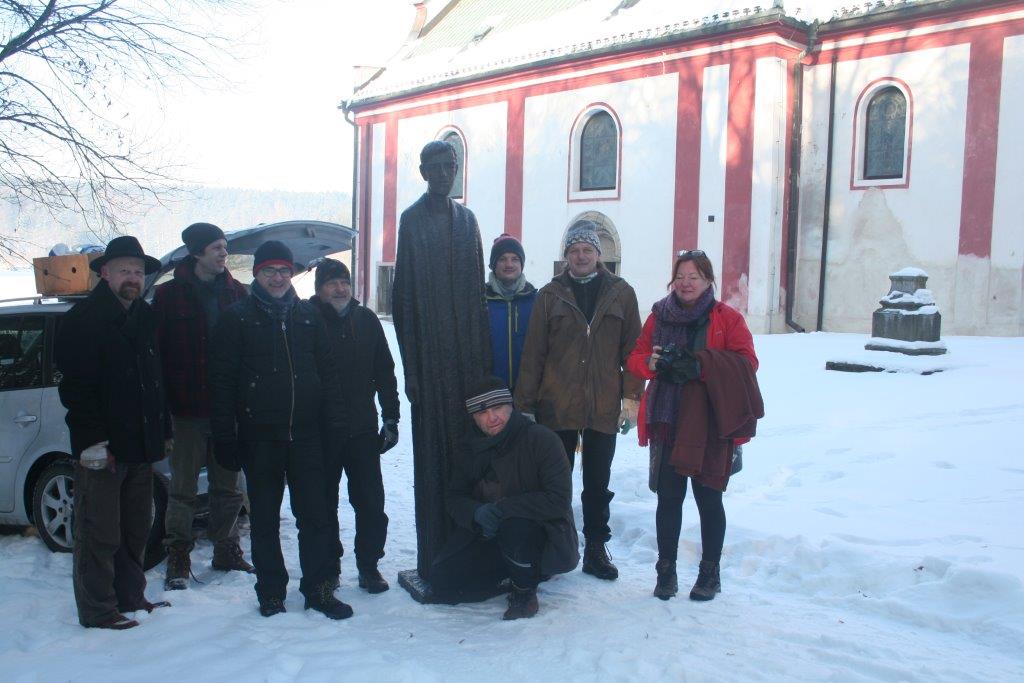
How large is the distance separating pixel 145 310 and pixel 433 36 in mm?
25606

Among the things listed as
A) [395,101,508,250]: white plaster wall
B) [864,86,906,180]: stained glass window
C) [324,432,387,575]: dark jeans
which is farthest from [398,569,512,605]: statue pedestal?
[395,101,508,250]: white plaster wall

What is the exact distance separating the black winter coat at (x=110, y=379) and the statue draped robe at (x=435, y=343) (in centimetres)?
126

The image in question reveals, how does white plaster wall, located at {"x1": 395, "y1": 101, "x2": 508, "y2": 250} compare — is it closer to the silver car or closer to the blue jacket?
the silver car

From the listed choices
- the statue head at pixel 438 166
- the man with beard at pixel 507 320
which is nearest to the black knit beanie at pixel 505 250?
the man with beard at pixel 507 320

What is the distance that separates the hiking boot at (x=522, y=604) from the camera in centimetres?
425

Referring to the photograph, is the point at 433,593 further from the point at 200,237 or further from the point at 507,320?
the point at 200,237

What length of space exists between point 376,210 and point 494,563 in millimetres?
23348

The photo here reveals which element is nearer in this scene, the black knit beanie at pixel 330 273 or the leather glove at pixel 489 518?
the leather glove at pixel 489 518

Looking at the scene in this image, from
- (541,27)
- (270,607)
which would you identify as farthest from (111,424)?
(541,27)

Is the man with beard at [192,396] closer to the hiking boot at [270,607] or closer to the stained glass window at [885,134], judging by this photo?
the hiking boot at [270,607]

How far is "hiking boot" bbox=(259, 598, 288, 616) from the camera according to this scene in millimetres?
4270

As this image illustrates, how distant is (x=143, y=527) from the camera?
14.3ft

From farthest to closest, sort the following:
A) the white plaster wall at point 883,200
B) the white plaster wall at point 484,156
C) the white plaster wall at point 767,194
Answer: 1. the white plaster wall at point 484,156
2. the white plaster wall at point 767,194
3. the white plaster wall at point 883,200

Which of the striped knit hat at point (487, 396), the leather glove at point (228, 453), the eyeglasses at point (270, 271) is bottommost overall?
the leather glove at point (228, 453)
